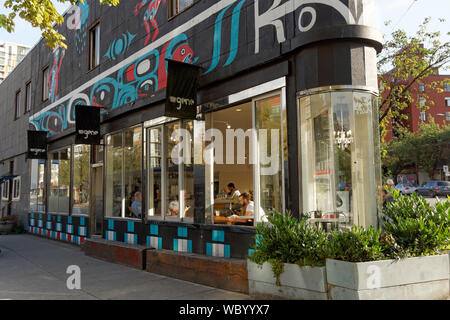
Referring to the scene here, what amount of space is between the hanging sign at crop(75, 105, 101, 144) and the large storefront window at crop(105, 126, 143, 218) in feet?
1.46

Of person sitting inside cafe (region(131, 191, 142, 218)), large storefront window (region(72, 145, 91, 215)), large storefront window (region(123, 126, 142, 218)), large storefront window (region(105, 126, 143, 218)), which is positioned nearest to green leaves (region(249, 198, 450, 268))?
person sitting inside cafe (region(131, 191, 142, 218))

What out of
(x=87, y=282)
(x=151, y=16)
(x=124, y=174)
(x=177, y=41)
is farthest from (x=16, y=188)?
(x=177, y=41)

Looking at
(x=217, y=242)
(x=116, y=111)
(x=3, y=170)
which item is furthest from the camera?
(x=3, y=170)

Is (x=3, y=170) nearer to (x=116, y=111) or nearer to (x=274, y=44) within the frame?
(x=116, y=111)

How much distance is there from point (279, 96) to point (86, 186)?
8564mm

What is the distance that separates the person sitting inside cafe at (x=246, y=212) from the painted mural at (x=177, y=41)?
8.70ft

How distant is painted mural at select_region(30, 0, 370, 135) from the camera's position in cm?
631

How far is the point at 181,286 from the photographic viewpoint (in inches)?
277

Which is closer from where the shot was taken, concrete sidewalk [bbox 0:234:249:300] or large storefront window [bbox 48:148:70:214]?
concrete sidewalk [bbox 0:234:249:300]

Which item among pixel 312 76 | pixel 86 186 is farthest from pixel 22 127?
pixel 312 76

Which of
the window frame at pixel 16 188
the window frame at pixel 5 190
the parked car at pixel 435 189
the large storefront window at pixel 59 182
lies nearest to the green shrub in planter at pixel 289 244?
the large storefront window at pixel 59 182

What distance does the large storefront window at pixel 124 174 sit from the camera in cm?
1020

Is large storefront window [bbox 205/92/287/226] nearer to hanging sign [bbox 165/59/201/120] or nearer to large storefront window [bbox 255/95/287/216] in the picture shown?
large storefront window [bbox 255/95/287/216]

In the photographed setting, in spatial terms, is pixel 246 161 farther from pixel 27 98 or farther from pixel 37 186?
pixel 27 98
